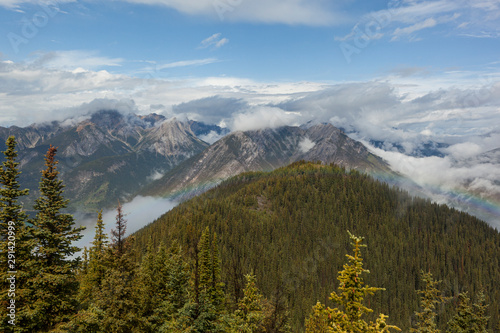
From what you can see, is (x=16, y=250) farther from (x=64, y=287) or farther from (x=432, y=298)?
(x=432, y=298)

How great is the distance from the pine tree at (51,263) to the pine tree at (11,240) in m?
0.64

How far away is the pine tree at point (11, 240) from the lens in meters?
21.0

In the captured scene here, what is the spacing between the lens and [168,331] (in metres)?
31.6

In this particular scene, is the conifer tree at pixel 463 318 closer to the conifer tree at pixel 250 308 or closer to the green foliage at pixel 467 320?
the green foliage at pixel 467 320

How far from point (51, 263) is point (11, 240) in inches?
133

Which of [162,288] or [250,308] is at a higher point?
[250,308]

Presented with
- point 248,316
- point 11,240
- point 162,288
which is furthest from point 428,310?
point 11,240

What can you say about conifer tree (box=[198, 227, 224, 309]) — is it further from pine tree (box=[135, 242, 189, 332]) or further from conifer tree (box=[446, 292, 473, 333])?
conifer tree (box=[446, 292, 473, 333])

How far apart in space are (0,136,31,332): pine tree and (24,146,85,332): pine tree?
643 mm

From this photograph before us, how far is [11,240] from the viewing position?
2167cm

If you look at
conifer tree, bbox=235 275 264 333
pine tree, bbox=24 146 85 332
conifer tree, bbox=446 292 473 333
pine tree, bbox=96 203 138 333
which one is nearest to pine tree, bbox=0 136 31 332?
pine tree, bbox=24 146 85 332

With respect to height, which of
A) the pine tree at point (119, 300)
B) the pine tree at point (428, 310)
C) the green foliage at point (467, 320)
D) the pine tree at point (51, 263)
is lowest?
the green foliage at point (467, 320)

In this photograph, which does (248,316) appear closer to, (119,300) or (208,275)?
(119,300)

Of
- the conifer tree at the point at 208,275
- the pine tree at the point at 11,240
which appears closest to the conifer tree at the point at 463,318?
the conifer tree at the point at 208,275
